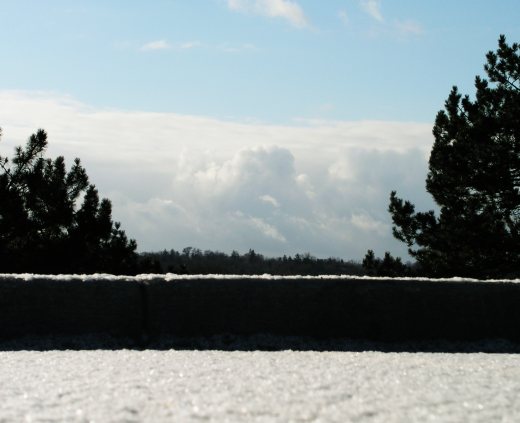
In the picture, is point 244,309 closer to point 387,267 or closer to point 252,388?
point 252,388

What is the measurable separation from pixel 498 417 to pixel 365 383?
124 cm

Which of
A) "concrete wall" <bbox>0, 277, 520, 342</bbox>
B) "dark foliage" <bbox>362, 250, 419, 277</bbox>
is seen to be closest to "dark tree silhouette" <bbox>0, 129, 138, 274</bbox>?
"dark foliage" <bbox>362, 250, 419, 277</bbox>

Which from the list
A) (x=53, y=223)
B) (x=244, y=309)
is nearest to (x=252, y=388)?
(x=244, y=309)

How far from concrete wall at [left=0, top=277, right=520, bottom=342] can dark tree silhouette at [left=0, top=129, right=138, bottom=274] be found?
1425 centimetres

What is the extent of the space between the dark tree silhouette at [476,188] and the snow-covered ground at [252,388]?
706 inches

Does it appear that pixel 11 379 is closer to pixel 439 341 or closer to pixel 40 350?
pixel 40 350

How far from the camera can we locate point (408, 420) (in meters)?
4.90

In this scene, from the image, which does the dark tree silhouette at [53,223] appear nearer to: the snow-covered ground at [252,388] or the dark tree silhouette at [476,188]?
the dark tree silhouette at [476,188]

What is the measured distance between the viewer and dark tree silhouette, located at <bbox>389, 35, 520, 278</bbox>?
2528cm

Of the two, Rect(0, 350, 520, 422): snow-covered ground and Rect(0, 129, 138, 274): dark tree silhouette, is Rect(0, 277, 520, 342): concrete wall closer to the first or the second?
Rect(0, 350, 520, 422): snow-covered ground

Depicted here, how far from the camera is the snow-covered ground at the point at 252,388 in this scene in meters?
4.98

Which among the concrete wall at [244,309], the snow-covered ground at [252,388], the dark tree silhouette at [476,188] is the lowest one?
the snow-covered ground at [252,388]

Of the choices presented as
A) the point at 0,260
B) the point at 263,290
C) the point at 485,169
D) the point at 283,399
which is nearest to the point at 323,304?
the point at 263,290

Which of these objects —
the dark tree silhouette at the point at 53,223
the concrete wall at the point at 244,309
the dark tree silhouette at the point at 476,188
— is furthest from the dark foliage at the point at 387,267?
the concrete wall at the point at 244,309
